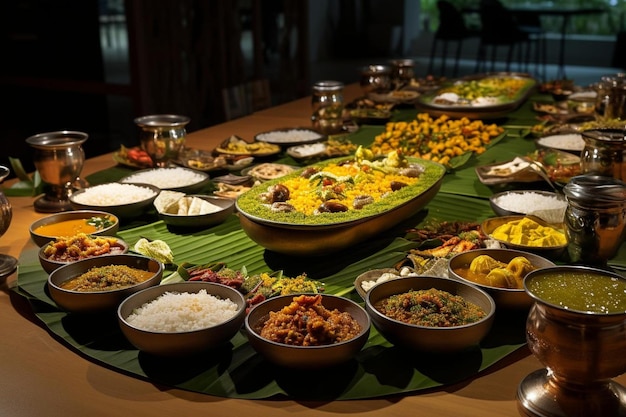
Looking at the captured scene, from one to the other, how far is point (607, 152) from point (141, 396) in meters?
1.58

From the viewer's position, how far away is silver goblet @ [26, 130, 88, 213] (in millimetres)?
2266

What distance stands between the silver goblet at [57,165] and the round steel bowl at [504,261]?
1.36 m

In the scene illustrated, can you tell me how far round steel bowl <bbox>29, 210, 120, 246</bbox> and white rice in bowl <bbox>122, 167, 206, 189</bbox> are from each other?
15.2 inches

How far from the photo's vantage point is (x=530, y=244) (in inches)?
70.3

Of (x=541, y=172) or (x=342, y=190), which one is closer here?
(x=342, y=190)

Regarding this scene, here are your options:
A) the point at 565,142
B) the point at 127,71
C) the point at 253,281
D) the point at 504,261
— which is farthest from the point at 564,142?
the point at 127,71

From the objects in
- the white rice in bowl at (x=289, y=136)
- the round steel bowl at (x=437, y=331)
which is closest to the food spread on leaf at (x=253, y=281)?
the round steel bowl at (x=437, y=331)

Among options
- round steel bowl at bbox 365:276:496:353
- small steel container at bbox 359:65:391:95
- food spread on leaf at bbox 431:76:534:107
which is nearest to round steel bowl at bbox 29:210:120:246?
round steel bowl at bbox 365:276:496:353

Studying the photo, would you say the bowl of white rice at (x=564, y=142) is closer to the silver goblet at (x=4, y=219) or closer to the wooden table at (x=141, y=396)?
the wooden table at (x=141, y=396)

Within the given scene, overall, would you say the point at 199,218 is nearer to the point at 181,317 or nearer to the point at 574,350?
the point at 181,317

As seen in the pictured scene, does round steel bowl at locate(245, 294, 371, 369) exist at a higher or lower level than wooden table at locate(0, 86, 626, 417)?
higher

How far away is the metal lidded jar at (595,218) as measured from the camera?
5.26ft

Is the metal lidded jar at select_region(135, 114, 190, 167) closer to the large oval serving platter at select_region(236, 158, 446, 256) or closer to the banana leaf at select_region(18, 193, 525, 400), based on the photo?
the large oval serving platter at select_region(236, 158, 446, 256)

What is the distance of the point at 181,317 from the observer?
4.43 feet
